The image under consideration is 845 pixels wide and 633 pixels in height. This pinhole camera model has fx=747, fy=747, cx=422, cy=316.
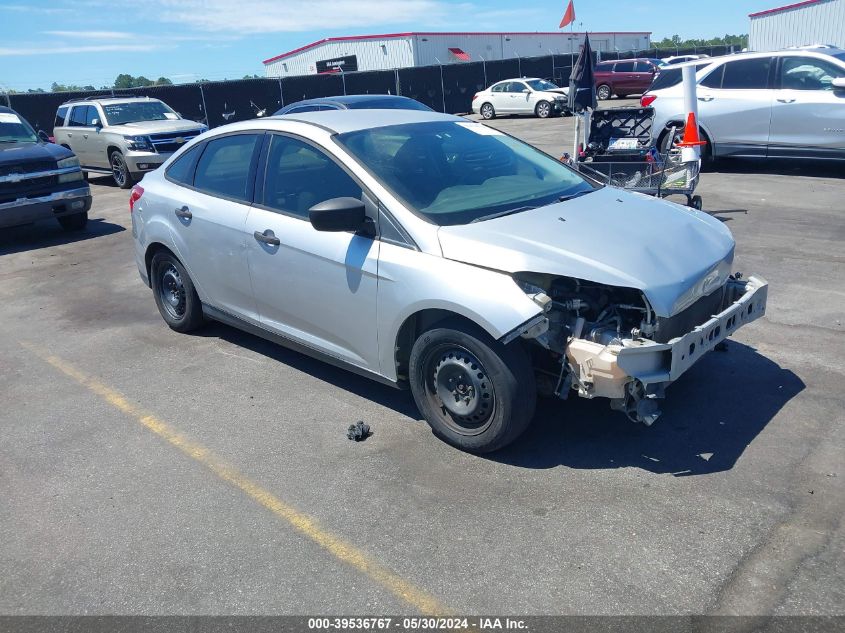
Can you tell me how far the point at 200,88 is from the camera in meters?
27.8

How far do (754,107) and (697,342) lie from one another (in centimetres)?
966

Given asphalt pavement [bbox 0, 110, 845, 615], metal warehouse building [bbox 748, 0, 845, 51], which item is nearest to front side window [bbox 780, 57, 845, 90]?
asphalt pavement [bbox 0, 110, 845, 615]

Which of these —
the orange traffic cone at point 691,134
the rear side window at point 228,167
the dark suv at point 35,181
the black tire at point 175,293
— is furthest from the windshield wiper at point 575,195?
the dark suv at point 35,181

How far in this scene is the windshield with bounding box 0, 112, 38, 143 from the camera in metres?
11.2

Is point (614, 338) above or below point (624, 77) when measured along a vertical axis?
below

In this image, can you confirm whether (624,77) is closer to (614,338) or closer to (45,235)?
(45,235)

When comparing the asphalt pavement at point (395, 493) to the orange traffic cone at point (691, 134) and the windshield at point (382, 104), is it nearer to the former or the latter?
the orange traffic cone at point (691, 134)

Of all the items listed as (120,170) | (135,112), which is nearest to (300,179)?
(120,170)

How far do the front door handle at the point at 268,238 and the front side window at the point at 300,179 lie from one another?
0.57 feet

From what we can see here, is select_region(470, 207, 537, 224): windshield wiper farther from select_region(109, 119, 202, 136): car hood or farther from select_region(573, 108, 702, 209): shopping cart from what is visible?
select_region(109, 119, 202, 136): car hood

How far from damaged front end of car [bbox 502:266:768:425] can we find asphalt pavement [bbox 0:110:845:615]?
458 millimetres

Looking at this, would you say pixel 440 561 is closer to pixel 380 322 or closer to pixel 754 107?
pixel 380 322

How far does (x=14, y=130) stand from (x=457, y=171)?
9463 millimetres

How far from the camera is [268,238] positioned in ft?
16.1
